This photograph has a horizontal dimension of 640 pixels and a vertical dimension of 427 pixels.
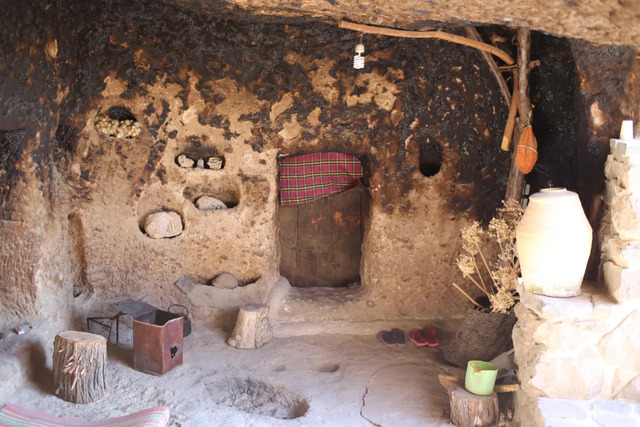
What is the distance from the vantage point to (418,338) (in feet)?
18.0

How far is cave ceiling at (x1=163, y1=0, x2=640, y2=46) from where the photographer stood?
11.0ft

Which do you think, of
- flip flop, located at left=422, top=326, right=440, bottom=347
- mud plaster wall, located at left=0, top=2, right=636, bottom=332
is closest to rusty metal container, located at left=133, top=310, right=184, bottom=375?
mud plaster wall, located at left=0, top=2, right=636, bottom=332

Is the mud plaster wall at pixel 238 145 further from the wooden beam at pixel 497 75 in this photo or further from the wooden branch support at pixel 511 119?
the wooden branch support at pixel 511 119

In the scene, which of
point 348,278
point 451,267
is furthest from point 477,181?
point 348,278

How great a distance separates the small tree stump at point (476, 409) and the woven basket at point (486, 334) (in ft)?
2.39

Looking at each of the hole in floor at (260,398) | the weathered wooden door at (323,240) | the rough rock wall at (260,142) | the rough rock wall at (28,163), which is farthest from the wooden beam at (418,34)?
the hole in floor at (260,398)

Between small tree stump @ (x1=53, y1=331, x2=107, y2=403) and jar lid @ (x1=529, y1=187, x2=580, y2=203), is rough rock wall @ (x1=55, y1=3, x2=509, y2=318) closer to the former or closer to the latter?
small tree stump @ (x1=53, y1=331, x2=107, y2=403)

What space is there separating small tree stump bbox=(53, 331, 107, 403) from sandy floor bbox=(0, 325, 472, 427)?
78 millimetres

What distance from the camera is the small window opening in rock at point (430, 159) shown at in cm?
572

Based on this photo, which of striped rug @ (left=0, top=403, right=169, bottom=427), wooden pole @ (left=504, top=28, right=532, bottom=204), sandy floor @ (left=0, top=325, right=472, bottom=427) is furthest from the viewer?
wooden pole @ (left=504, top=28, right=532, bottom=204)

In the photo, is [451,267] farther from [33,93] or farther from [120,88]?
[33,93]

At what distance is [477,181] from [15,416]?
3991 mm

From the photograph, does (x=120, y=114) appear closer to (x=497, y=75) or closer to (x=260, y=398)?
(x=260, y=398)

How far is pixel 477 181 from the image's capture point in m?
5.56
